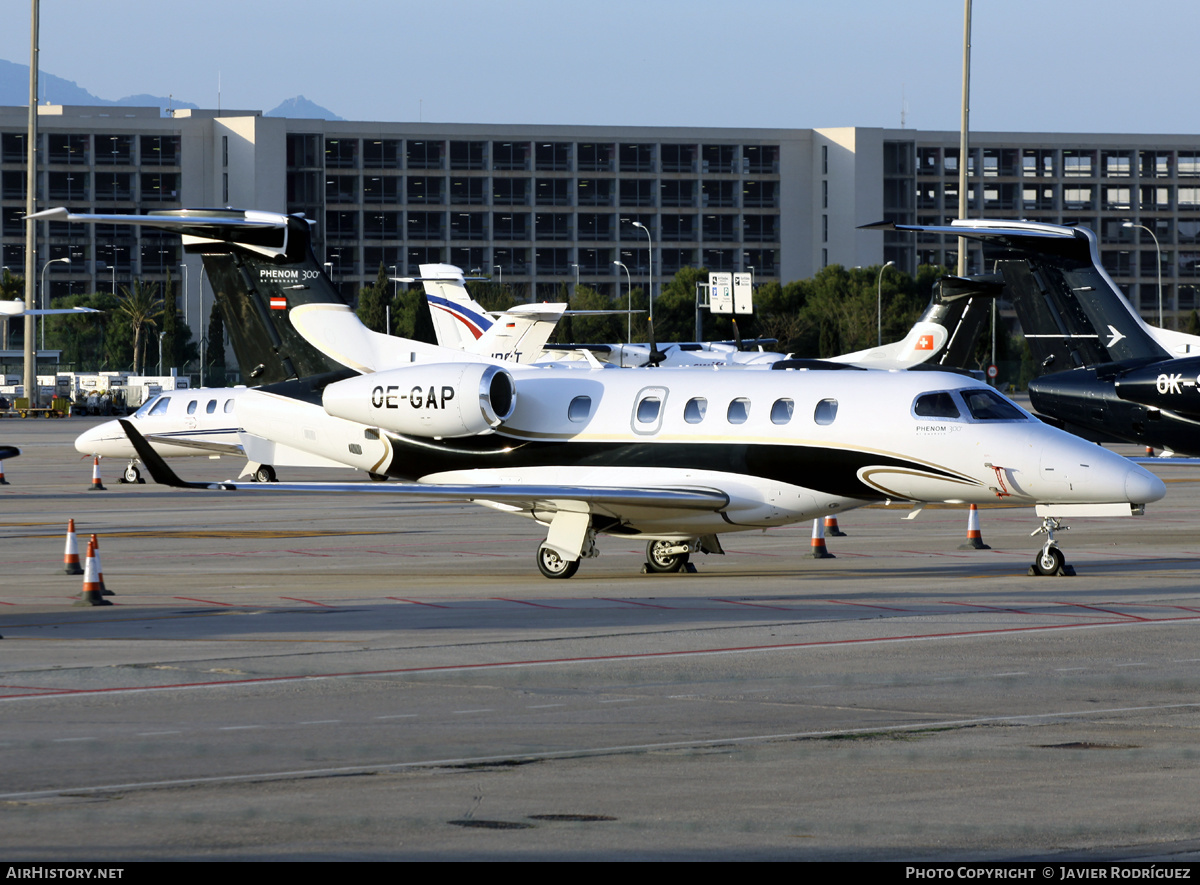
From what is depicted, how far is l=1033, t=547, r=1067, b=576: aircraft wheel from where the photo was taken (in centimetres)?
2155

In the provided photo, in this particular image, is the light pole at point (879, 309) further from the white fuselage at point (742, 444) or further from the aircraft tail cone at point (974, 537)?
the white fuselage at point (742, 444)

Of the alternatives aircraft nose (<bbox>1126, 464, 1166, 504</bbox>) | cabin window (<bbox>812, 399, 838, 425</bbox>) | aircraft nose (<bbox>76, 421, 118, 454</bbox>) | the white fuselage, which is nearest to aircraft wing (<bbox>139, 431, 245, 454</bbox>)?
aircraft nose (<bbox>76, 421, 118, 454</bbox>)

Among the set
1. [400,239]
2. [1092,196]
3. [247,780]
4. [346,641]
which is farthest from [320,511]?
[1092,196]

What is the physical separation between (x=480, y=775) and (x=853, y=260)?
15768 centimetres

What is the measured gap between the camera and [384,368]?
969 inches

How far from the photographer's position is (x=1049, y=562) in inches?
850

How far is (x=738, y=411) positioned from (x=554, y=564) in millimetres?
3253

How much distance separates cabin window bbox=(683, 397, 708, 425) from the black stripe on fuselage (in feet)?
1.19

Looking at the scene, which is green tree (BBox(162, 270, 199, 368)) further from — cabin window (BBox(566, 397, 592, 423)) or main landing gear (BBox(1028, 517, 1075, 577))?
main landing gear (BBox(1028, 517, 1075, 577))

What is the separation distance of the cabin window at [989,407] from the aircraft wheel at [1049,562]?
1.92 m

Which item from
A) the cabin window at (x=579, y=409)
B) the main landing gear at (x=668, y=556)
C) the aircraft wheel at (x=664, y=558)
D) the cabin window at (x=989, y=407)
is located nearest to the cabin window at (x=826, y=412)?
the cabin window at (x=989, y=407)

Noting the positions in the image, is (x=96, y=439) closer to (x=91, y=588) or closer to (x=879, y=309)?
(x=91, y=588)

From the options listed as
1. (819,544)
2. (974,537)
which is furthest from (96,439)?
(974,537)

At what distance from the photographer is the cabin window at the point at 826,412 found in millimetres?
21469
